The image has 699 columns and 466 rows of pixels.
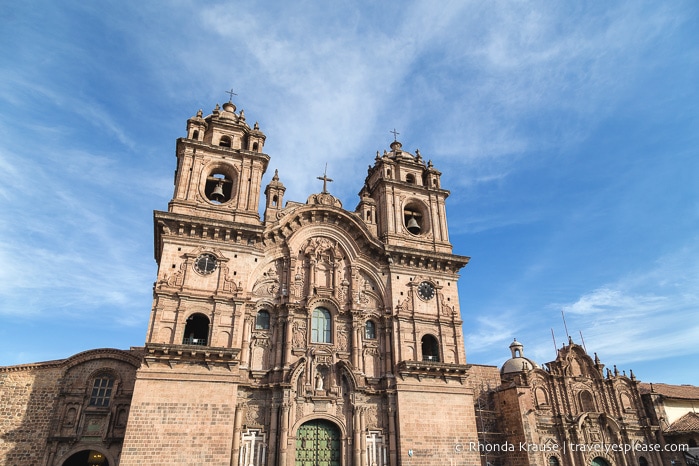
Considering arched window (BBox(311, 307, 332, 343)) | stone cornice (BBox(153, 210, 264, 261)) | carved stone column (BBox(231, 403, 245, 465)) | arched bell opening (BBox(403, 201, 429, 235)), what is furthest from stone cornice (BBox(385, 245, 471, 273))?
carved stone column (BBox(231, 403, 245, 465))

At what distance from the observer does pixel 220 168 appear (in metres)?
24.8

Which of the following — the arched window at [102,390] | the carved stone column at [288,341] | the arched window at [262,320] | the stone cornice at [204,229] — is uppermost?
the stone cornice at [204,229]

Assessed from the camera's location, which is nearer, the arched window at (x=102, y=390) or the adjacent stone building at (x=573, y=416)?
the arched window at (x=102, y=390)

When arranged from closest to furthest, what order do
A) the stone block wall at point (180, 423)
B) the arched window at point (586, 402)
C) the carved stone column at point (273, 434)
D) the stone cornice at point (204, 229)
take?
the stone block wall at point (180, 423) < the carved stone column at point (273, 434) < the stone cornice at point (204, 229) < the arched window at point (586, 402)

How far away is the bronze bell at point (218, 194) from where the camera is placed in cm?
2369

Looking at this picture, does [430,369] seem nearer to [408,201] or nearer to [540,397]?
[408,201]

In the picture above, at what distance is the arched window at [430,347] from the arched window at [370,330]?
8.99 feet

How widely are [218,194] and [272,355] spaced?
8.46 meters

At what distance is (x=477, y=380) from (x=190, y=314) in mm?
17813

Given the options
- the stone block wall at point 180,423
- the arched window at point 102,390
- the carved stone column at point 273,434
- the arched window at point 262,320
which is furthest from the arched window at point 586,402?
the arched window at point 102,390

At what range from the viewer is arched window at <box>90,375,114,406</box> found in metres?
21.2

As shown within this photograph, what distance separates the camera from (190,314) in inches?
798

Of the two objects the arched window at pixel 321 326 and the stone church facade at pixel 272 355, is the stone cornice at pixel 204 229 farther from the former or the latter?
the arched window at pixel 321 326

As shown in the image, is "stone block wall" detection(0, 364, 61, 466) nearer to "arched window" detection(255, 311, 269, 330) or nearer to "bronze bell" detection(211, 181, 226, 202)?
"arched window" detection(255, 311, 269, 330)
